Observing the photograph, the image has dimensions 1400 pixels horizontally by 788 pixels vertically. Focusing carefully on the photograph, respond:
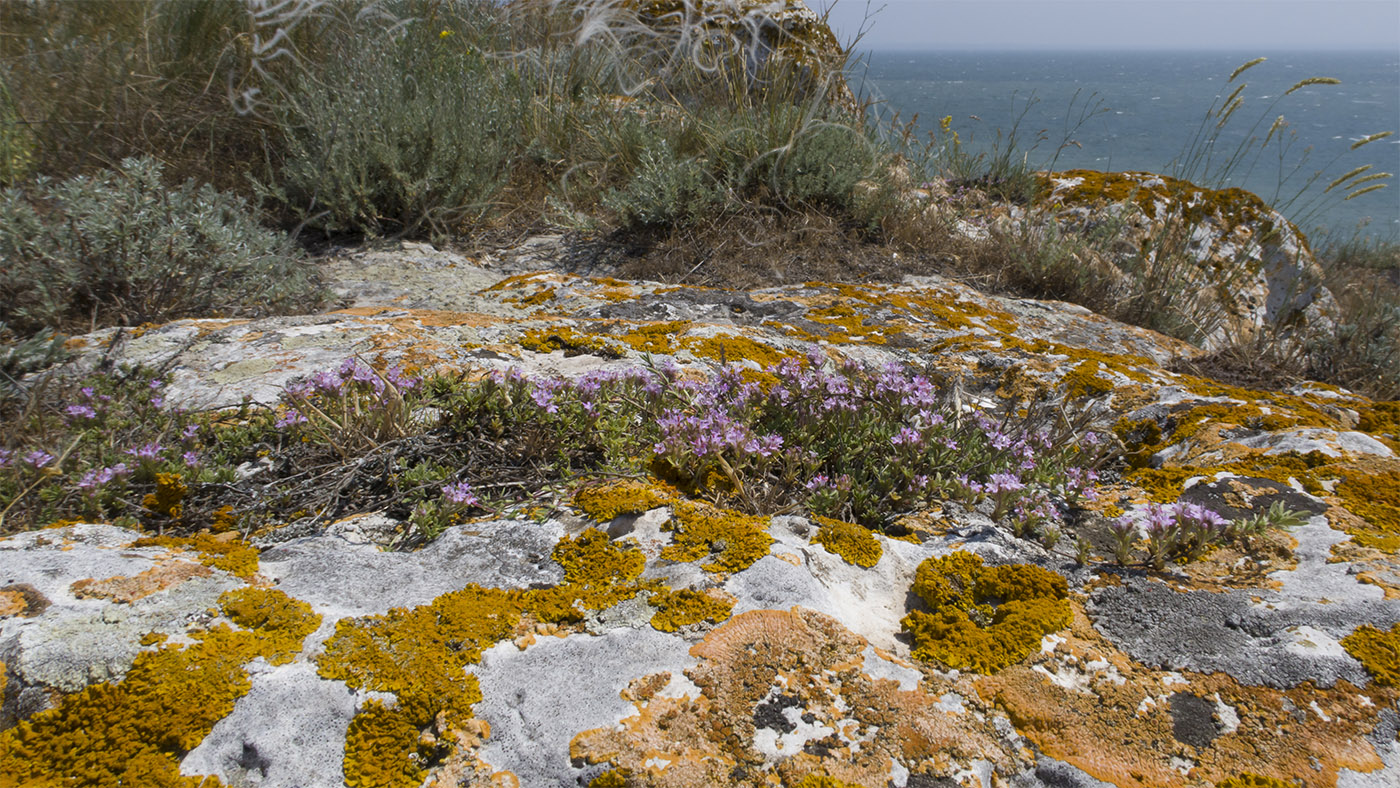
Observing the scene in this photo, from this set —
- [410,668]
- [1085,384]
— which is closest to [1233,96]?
[1085,384]

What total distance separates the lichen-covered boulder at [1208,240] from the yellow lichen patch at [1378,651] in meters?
4.12

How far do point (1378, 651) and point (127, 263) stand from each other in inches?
175

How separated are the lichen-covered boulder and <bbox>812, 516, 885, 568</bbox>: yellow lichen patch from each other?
4.21 m

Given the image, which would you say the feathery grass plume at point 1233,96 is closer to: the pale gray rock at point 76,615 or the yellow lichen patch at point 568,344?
the yellow lichen patch at point 568,344

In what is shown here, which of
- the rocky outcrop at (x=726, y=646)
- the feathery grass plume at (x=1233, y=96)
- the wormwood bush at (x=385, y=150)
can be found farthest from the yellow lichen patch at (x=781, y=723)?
the feathery grass plume at (x=1233, y=96)

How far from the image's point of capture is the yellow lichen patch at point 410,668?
3.84 feet

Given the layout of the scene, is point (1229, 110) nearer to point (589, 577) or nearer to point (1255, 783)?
point (1255, 783)

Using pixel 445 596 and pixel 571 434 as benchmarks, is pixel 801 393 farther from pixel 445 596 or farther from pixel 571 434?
pixel 445 596

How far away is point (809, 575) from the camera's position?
1.64 metres

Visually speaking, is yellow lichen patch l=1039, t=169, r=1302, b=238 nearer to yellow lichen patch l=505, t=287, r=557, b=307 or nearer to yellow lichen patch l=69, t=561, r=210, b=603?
yellow lichen patch l=505, t=287, r=557, b=307

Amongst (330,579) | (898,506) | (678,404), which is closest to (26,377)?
(330,579)

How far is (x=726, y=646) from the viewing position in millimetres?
1426

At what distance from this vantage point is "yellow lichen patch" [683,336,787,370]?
9.42 ft

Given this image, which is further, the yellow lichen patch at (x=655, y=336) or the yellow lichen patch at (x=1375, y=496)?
the yellow lichen patch at (x=655, y=336)
